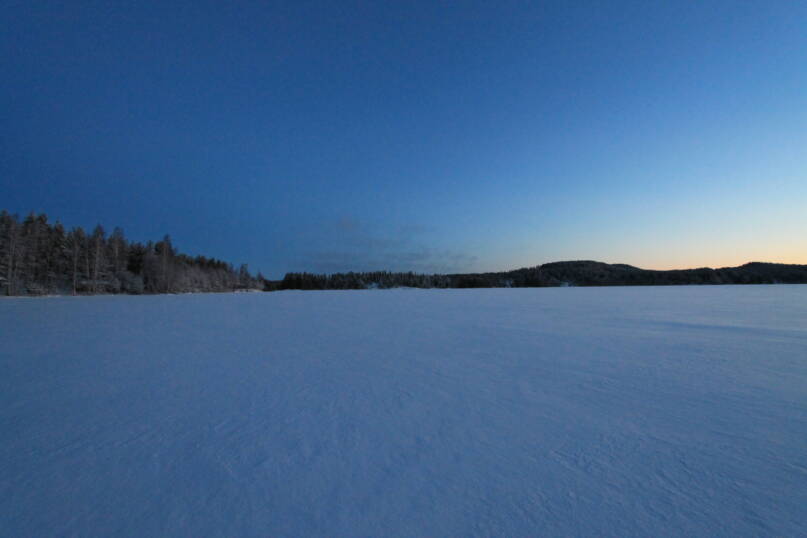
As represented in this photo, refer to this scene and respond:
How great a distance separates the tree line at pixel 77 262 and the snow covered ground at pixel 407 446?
141ft

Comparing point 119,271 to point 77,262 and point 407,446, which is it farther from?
point 407,446

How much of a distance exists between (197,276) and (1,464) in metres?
73.0

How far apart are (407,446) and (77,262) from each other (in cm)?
5517

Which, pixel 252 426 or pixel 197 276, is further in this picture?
pixel 197 276

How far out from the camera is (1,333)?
1005 cm

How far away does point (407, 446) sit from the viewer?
9.72 ft

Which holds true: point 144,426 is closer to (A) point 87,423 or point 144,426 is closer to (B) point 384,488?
(A) point 87,423

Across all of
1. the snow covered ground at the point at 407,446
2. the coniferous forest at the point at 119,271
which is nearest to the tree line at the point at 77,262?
the coniferous forest at the point at 119,271

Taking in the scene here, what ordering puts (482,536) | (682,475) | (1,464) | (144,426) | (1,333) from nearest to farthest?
1. (482,536)
2. (682,475)
3. (1,464)
4. (144,426)
5. (1,333)

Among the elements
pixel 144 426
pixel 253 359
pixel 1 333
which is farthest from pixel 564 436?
pixel 1 333

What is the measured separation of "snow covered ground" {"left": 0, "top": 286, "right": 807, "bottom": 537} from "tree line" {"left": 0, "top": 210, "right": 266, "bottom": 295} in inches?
1689

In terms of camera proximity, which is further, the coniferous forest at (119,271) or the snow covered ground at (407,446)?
the coniferous forest at (119,271)

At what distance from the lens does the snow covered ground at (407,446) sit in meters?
2.05

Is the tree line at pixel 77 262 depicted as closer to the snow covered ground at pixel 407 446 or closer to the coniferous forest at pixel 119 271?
the coniferous forest at pixel 119 271
